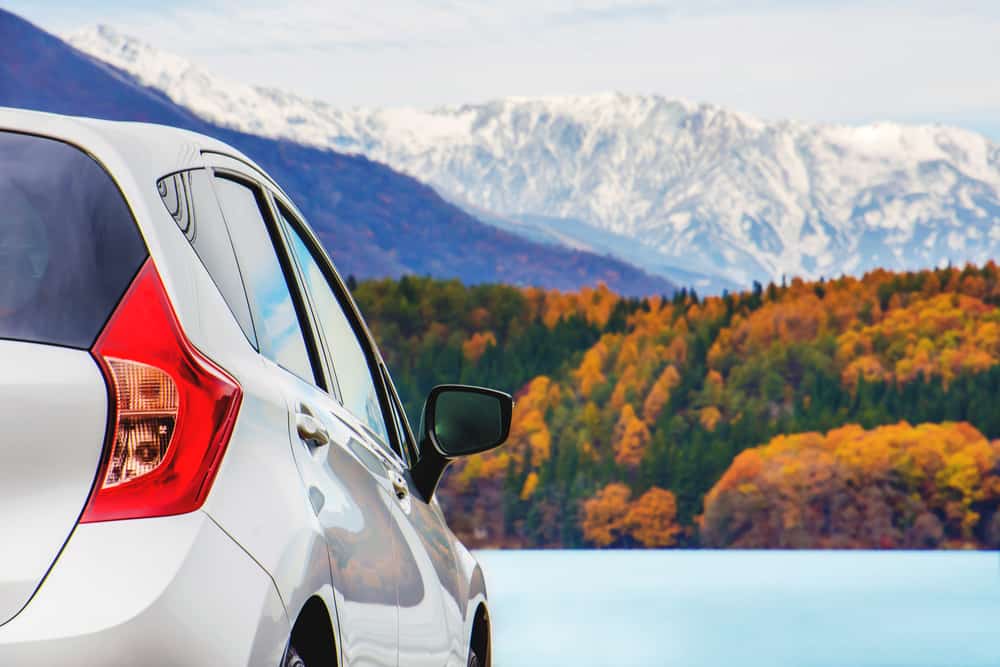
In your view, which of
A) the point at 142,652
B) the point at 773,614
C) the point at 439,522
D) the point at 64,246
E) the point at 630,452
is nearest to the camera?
the point at 142,652

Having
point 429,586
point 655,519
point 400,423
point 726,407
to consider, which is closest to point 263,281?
point 429,586

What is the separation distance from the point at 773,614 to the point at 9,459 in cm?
5485

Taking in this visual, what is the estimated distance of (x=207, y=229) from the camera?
2.46 metres

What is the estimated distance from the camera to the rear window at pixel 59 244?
6.84ft

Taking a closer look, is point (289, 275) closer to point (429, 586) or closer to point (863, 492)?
point (429, 586)

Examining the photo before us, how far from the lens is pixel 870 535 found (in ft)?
403

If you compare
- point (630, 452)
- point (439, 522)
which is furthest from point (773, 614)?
point (630, 452)

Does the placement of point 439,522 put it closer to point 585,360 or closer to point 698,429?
point 698,429

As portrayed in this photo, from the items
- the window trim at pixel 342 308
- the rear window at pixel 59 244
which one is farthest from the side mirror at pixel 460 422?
the rear window at pixel 59 244

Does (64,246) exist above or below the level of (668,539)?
above

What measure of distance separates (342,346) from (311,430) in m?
1.06

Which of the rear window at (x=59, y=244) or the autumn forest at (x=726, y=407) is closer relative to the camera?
the rear window at (x=59, y=244)

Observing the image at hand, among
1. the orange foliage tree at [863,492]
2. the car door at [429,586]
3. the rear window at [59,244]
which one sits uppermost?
the rear window at [59,244]

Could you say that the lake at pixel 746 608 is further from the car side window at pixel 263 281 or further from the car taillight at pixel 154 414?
the car taillight at pixel 154 414
